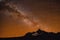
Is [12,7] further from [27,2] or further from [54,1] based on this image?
[54,1]

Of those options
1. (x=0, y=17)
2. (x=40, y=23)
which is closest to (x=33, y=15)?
(x=40, y=23)

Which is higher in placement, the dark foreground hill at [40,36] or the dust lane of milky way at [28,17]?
the dust lane of milky way at [28,17]

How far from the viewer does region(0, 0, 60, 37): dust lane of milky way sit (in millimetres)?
1427

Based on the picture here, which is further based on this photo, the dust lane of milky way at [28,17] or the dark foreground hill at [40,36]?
the dust lane of milky way at [28,17]

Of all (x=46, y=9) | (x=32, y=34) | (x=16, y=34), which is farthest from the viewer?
(x=46, y=9)

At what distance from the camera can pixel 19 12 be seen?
147cm

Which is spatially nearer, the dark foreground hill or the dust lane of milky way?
the dark foreground hill

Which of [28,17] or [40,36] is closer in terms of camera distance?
[40,36]

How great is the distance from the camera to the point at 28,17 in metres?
1.47

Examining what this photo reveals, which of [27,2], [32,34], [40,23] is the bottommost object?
[32,34]

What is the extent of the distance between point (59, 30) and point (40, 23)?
22 cm

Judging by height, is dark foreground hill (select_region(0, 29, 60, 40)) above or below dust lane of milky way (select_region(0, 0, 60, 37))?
below

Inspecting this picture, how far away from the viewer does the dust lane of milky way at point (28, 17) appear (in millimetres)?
1427

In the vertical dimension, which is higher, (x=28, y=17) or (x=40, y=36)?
(x=28, y=17)
